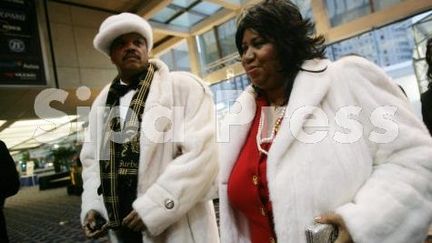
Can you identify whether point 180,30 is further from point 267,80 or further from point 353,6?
point 267,80

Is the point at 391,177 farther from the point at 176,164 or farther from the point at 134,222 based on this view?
the point at 134,222

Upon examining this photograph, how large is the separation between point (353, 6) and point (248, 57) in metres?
4.56

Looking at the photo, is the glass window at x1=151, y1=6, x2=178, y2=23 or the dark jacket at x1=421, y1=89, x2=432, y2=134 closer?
the dark jacket at x1=421, y1=89, x2=432, y2=134

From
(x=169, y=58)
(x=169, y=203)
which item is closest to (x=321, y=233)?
(x=169, y=203)

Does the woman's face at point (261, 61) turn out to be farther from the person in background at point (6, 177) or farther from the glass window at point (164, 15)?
the glass window at point (164, 15)

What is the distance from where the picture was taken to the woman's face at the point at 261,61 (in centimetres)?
114

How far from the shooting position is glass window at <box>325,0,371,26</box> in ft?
16.2

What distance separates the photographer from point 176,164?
141 centimetres

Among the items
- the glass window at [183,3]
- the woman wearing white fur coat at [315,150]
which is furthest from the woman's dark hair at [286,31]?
the glass window at [183,3]

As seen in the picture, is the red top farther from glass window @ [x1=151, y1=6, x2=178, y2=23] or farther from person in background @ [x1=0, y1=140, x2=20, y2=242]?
glass window @ [x1=151, y1=6, x2=178, y2=23]

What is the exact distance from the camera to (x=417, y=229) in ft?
2.94

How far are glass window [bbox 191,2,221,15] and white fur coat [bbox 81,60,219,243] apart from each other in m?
4.74

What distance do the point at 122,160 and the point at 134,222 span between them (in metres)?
0.26

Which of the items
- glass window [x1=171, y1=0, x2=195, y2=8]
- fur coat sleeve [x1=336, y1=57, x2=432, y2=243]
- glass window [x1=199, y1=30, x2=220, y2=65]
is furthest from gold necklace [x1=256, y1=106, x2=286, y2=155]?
glass window [x1=199, y1=30, x2=220, y2=65]
